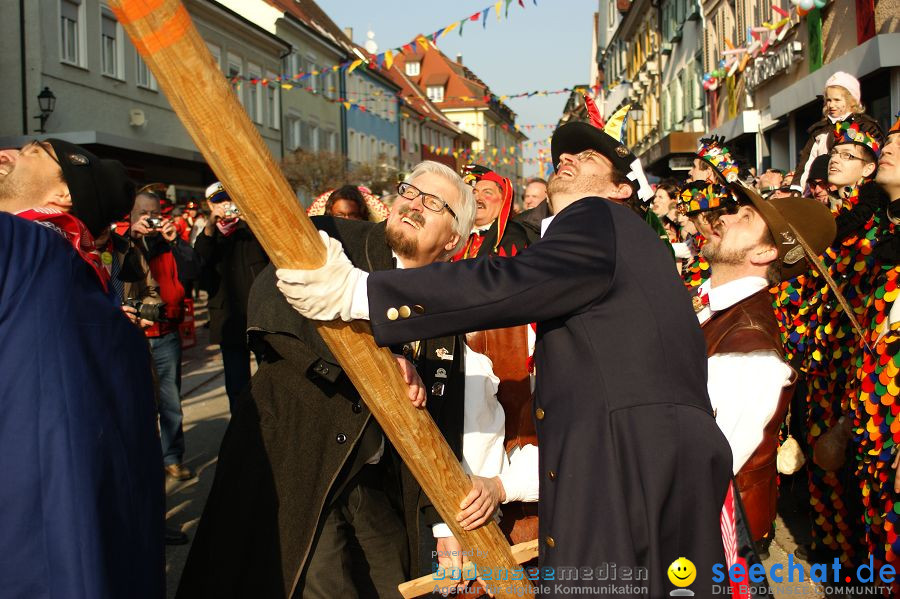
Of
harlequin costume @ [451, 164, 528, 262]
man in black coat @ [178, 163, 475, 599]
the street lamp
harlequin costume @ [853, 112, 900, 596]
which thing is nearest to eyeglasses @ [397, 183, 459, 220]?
man in black coat @ [178, 163, 475, 599]

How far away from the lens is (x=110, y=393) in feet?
7.93

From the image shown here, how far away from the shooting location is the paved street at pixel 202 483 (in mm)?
5164

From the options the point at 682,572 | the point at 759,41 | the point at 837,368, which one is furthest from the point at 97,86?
the point at 682,572

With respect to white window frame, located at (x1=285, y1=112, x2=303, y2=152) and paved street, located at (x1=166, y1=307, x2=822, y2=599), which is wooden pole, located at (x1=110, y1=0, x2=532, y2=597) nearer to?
paved street, located at (x1=166, y1=307, x2=822, y2=599)

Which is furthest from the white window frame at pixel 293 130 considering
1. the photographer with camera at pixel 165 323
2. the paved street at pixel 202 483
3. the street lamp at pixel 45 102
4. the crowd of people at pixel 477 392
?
the crowd of people at pixel 477 392

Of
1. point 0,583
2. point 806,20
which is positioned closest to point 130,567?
point 0,583

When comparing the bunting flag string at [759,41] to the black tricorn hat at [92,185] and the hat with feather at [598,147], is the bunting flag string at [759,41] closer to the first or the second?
the hat with feather at [598,147]

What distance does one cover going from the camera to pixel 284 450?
10.1ft

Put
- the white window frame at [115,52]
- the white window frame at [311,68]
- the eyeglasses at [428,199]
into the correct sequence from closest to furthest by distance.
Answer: the eyeglasses at [428,199], the white window frame at [115,52], the white window frame at [311,68]

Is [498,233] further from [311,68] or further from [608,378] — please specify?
[311,68]

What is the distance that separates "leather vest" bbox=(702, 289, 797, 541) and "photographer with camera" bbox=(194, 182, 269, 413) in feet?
16.5

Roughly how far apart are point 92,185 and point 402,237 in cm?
104

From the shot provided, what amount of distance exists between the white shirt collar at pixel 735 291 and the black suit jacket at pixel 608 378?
1.17 meters

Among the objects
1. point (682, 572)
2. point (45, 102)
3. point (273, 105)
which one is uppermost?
point (273, 105)
